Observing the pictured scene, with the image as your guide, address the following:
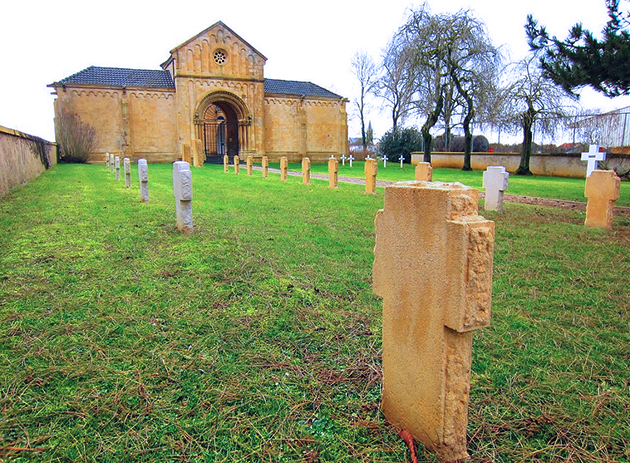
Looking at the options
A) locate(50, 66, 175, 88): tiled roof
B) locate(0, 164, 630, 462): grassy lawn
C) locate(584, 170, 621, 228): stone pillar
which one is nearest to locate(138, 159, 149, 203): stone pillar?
locate(0, 164, 630, 462): grassy lawn

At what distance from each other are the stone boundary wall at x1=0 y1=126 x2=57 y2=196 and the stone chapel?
1380 centimetres

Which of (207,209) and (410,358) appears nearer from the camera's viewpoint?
(410,358)

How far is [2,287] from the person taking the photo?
3.89 m

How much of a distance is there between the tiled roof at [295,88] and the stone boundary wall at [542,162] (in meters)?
11.7

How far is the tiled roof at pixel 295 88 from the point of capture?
3462 cm

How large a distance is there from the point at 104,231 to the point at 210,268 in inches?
107

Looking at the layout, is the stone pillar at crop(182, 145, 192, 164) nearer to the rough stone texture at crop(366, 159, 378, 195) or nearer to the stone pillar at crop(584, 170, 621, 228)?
the rough stone texture at crop(366, 159, 378, 195)

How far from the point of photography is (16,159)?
40.3 feet

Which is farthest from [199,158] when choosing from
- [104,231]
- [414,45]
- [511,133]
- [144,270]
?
[144,270]

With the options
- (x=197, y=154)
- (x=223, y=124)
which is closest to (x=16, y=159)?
(x=197, y=154)

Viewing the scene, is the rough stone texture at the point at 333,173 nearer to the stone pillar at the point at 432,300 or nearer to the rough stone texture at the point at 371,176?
the rough stone texture at the point at 371,176

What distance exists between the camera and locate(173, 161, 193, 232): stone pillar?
6.33 metres

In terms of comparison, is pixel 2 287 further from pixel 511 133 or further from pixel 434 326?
pixel 511 133

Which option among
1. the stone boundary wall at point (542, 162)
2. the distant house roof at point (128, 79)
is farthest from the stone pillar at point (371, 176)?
the distant house roof at point (128, 79)
